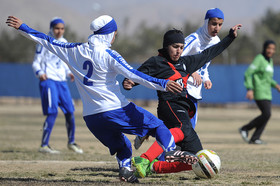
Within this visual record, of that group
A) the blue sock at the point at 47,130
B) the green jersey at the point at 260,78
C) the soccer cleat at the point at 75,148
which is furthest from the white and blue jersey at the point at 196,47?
the green jersey at the point at 260,78

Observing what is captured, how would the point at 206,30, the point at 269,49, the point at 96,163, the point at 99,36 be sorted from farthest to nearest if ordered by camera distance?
the point at 269,49 → the point at 96,163 → the point at 206,30 → the point at 99,36

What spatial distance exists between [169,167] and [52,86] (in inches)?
170

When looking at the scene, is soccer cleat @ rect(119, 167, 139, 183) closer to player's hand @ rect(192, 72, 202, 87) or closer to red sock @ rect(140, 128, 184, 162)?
red sock @ rect(140, 128, 184, 162)

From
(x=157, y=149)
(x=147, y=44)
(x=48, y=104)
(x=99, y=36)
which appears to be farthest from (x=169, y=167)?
(x=147, y=44)

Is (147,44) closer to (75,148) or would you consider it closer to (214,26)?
(75,148)

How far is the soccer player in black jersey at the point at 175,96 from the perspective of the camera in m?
7.05

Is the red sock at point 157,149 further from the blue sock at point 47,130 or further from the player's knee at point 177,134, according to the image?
the blue sock at point 47,130

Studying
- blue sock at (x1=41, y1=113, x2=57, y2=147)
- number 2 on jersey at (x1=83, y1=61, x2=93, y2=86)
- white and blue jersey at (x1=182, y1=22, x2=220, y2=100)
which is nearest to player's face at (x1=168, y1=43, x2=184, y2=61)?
white and blue jersey at (x1=182, y1=22, x2=220, y2=100)

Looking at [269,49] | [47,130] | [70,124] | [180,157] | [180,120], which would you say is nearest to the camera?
[180,157]

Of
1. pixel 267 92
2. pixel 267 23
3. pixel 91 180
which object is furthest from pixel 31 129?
pixel 267 23

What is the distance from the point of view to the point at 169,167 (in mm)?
7281

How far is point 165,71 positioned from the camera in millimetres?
7086

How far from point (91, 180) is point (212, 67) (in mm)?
22193

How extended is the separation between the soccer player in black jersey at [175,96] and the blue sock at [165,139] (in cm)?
33
